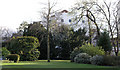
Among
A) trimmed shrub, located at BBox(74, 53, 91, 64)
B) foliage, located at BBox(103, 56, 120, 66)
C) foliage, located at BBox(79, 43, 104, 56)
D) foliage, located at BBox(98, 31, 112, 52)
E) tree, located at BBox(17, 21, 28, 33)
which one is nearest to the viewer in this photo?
foliage, located at BBox(103, 56, 120, 66)

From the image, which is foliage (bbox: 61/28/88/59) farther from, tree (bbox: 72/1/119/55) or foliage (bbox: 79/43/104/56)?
foliage (bbox: 79/43/104/56)

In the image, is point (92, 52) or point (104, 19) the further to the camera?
point (104, 19)

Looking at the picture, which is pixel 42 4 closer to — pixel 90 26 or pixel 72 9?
pixel 72 9

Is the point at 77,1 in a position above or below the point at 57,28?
above

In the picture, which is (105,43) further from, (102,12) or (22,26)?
(22,26)

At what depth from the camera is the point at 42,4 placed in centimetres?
2503

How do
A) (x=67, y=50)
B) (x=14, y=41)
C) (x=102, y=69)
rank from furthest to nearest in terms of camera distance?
1. (x=67, y=50)
2. (x=14, y=41)
3. (x=102, y=69)

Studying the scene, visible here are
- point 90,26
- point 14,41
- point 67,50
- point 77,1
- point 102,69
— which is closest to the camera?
point 102,69

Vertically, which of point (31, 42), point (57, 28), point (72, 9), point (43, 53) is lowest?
point (43, 53)

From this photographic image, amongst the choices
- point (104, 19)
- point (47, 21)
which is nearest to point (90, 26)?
point (104, 19)

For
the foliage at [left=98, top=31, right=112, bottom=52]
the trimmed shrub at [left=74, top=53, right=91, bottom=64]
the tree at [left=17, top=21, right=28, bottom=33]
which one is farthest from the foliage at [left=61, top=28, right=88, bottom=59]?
the trimmed shrub at [left=74, top=53, right=91, bottom=64]

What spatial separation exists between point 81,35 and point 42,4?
15.5 meters

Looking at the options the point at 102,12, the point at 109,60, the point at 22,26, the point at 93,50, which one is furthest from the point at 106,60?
the point at 22,26

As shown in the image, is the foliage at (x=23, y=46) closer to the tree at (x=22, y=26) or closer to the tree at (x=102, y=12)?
the tree at (x=102, y=12)
